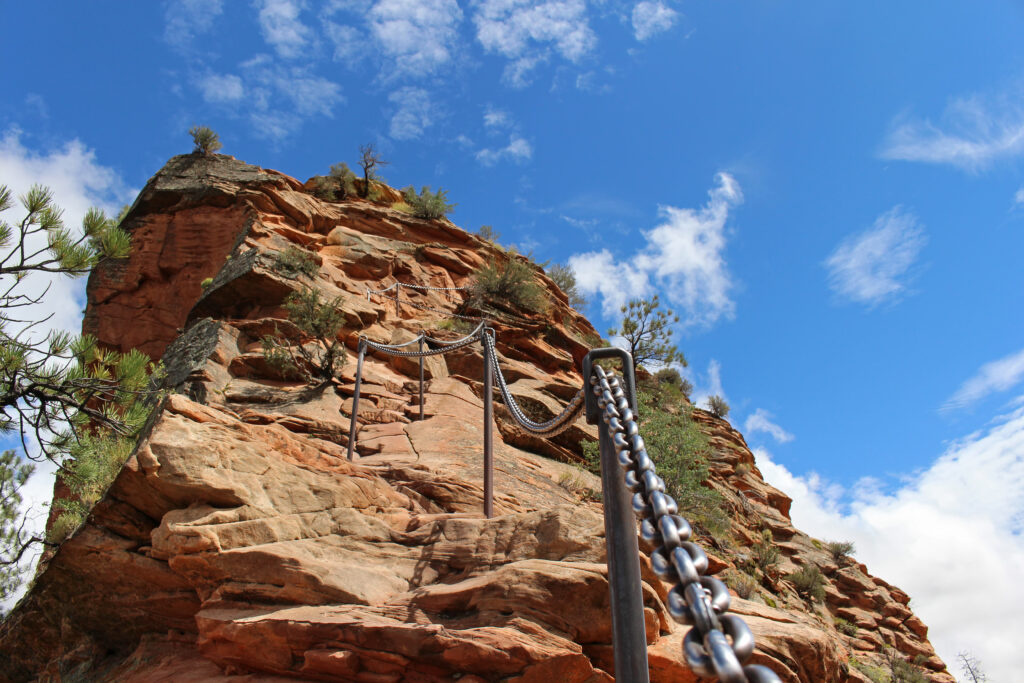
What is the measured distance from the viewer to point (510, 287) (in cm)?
2005

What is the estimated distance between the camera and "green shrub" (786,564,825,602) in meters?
18.5

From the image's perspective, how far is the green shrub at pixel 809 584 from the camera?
60.7 feet

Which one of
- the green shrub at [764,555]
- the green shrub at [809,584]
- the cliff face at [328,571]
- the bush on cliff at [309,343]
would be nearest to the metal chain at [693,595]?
the cliff face at [328,571]

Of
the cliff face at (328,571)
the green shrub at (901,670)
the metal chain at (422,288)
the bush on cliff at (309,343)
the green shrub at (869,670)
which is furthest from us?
the metal chain at (422,288)

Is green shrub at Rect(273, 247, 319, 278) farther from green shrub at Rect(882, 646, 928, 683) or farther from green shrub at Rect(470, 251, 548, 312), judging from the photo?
green shrub at Rect(882, 646, 928, 683)

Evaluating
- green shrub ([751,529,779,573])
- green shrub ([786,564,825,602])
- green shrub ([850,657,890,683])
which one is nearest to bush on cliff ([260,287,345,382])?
green shrub ([751,529,779,573])

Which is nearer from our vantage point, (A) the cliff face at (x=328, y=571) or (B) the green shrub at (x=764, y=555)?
(A) the cliff face at (x=328, y=571)

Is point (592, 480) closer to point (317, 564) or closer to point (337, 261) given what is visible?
point (317, 564)

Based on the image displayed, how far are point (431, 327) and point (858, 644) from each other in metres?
14.8

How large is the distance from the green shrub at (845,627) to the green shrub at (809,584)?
0.72 meters

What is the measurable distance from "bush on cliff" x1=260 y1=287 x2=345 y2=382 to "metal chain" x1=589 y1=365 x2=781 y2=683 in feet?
35.1

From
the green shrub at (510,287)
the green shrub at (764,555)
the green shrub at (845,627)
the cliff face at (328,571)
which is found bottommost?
the cliff face at (328,571)

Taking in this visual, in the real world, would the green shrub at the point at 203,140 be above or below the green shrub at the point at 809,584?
above

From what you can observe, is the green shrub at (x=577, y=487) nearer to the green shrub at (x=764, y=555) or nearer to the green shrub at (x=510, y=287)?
the green shrub at (x=764, y=555)
